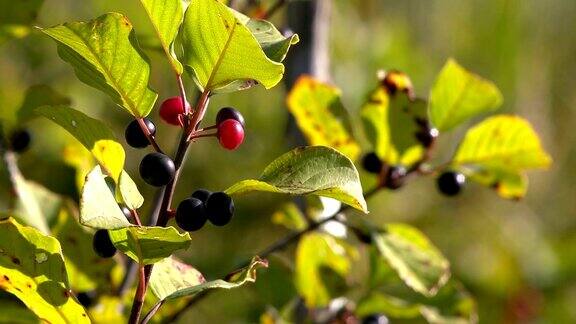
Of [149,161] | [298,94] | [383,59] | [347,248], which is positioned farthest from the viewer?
[383,59]

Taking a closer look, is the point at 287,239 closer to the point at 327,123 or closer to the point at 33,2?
the point at 327,123

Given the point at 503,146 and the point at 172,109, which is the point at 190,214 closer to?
the point at 172,109

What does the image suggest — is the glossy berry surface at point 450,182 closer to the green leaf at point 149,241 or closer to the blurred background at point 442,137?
the blurred background at point 442,137

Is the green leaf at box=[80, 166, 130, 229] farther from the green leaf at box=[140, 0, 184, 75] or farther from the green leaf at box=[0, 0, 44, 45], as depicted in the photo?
the green leaf at box=[0, 0, 44, 45]

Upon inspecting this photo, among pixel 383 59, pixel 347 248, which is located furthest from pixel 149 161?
pixel 383 59

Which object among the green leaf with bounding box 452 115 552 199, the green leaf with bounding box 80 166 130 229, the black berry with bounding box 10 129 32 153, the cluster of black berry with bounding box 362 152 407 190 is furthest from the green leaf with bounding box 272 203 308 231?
the green leaf with bounding box 80 166 130 229

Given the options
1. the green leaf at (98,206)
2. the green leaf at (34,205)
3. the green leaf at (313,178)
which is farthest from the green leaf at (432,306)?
the green leaf at (98,206)
